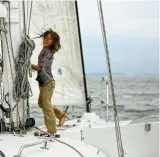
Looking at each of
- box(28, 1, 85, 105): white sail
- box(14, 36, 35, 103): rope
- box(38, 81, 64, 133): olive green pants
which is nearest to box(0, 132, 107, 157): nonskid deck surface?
box(38, 81, 64, 133): olive green pants

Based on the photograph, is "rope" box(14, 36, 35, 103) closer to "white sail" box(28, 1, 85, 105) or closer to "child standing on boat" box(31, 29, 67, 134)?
"child standing on boat" box(31, 29, 67, 134)

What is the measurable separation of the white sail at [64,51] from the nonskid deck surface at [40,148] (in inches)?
82.4

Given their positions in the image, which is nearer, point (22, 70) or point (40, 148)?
point (40, 148)

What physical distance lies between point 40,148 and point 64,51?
2.93 m

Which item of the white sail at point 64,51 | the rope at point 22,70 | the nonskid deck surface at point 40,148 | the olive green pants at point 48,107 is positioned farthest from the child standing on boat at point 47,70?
the white sail at point 64,51

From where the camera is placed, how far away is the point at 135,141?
6664mm

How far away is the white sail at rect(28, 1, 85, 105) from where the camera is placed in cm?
781

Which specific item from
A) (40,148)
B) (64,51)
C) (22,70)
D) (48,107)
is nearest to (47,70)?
(22,70)

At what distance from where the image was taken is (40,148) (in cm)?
520

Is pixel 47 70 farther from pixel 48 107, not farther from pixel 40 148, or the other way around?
pixel 40 148

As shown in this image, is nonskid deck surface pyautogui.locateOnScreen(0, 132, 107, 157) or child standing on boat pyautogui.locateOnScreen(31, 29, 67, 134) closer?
nonskid deck surface pyautogui.locateOnScreen(0, 132, 107, 157)

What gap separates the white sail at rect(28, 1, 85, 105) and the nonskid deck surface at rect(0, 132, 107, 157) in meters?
2.09

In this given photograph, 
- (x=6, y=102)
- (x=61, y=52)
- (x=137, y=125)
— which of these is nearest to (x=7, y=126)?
(x=6, y=102)

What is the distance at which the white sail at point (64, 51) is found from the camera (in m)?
7.81
